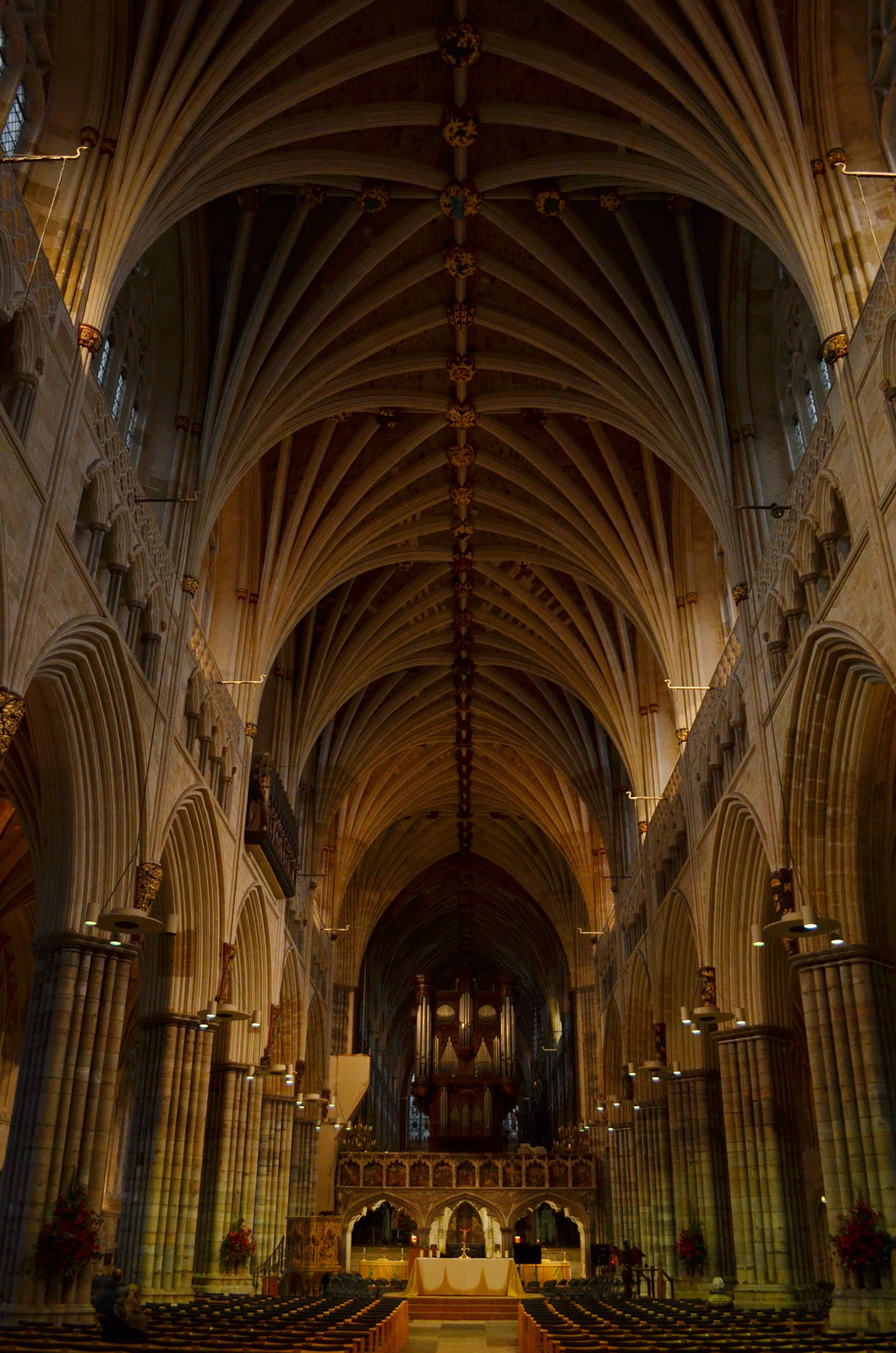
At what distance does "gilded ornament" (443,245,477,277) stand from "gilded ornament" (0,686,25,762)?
43.8 ft

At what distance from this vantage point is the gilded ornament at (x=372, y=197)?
19.8 metres

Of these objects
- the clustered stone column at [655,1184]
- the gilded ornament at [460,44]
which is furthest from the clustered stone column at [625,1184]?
the gilded ornament at [460,44]

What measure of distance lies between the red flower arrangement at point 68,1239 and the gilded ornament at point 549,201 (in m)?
17.1

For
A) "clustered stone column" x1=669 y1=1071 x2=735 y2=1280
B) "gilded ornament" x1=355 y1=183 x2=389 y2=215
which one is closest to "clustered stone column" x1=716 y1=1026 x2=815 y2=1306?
"clustered stone column" x1=669 y1=1071 x2=735 y2=1280

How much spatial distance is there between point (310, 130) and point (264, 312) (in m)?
3.78

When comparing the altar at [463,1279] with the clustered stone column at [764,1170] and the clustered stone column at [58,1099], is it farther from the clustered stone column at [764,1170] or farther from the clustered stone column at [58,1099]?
the clustered stone column at [58,1099]

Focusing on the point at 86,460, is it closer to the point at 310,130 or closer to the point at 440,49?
the point at 310,130

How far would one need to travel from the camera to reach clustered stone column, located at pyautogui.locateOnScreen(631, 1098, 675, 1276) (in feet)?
85.2

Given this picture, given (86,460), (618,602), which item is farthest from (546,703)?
(86,460)

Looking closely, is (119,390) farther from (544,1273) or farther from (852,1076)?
(544,1273)

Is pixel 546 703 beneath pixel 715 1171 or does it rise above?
above

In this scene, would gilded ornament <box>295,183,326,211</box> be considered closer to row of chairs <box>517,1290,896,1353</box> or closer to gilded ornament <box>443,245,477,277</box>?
gilded ornament <box>443,245,477,277</box>

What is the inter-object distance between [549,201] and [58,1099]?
53.4ft

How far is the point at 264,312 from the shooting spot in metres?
20.8
